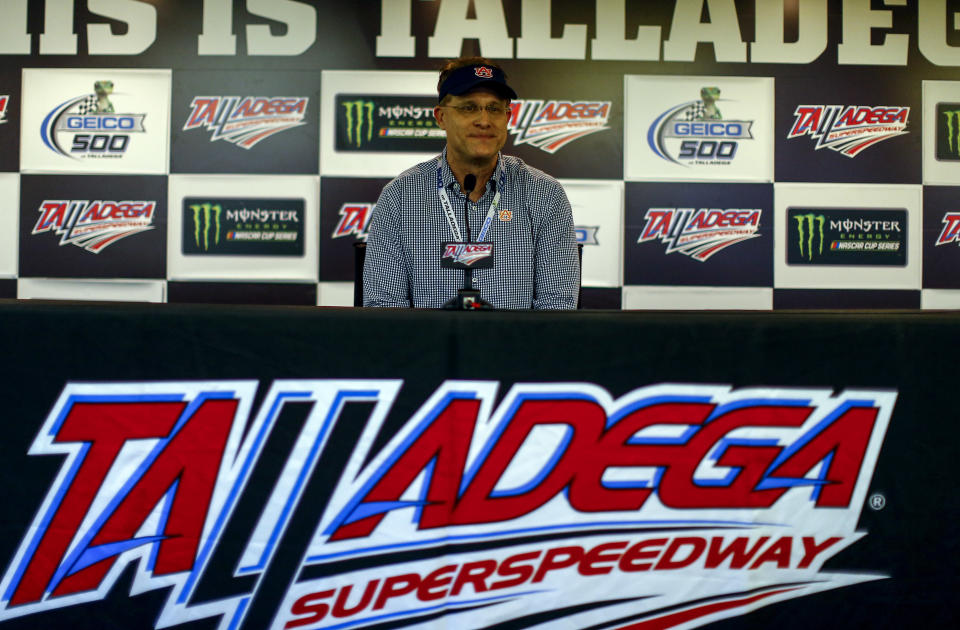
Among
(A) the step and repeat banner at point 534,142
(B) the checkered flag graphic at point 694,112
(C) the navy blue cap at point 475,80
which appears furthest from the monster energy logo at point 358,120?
(C) the navy blue cap at point 475,80

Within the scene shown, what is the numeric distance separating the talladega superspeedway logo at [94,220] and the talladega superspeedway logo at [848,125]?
3166mm

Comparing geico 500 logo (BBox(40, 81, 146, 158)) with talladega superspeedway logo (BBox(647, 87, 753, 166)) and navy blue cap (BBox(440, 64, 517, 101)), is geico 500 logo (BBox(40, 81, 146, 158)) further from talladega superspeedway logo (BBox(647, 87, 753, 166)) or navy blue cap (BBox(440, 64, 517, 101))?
talladega superspeedway logo (BBox(647, 87, 753, 166))

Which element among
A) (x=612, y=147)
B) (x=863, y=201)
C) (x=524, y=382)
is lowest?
(x=524, y=382)

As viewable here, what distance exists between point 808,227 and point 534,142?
139 centimetres

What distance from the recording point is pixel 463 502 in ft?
2.64

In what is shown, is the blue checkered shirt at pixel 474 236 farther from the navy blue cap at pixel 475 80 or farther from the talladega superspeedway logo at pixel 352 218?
the talladega superspeedway logo at pixel 352 218

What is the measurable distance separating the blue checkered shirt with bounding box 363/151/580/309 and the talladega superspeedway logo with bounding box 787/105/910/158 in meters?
2.13

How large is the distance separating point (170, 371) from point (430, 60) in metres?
2.63

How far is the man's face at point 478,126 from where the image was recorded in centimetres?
147

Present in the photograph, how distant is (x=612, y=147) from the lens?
3104 mm

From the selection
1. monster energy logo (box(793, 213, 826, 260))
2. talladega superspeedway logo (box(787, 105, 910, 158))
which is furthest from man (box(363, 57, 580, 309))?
talladega superspeedway logo (box(787, 105, 910, 158))

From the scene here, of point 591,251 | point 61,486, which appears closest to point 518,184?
point 61,486

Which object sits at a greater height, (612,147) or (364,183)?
(612,147)

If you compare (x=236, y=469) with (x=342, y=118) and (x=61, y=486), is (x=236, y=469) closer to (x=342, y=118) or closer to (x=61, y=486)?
(x=61, y=486)
